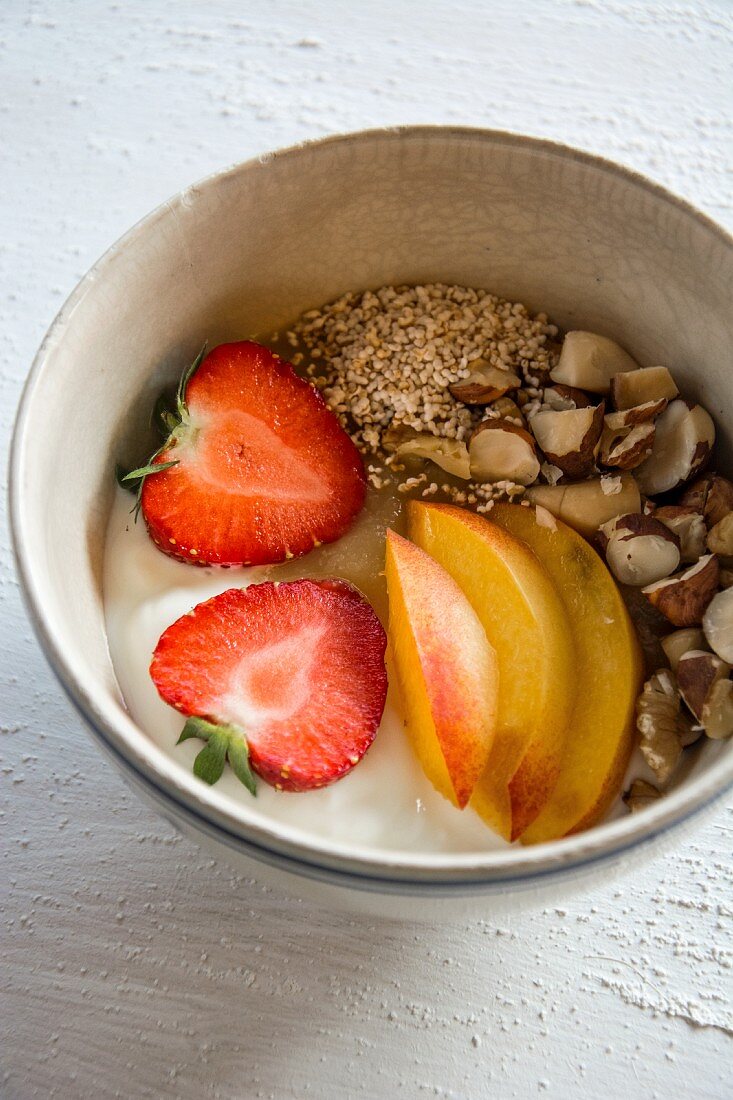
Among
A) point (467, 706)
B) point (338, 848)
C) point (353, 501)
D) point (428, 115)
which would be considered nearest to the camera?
point (338, 848)

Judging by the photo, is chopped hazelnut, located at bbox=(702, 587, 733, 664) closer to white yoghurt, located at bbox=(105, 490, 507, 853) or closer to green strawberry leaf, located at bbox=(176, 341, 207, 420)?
white yoghurt, located at bbox=(105, 490, 507, 853)

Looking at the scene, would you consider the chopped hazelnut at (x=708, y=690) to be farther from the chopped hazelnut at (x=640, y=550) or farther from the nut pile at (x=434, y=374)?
the nut pile at (x=434, y=374)

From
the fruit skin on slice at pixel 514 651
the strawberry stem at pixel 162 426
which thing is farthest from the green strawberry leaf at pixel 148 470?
the fruit skin on slice at pixel 514 651

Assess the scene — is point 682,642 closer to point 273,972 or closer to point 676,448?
point 676,448

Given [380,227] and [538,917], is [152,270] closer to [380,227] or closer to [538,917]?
[380,227]

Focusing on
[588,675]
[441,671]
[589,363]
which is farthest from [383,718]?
[589,363]

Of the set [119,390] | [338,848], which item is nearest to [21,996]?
[338,848]
